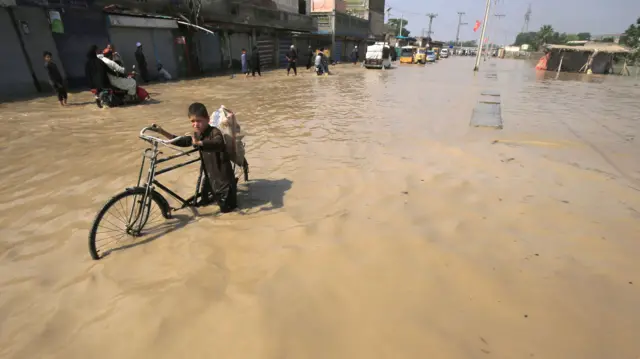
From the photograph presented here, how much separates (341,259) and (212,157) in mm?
1817

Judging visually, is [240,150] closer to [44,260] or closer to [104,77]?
[44,260]

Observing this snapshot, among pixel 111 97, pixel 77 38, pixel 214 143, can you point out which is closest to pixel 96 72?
pixel 111 97

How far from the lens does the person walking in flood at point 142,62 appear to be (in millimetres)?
15235

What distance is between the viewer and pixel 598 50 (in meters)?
A: 29.4

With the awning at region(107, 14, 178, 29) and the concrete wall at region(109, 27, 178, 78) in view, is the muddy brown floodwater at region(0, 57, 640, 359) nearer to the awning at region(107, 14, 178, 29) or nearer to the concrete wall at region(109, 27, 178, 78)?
the awning at region(107, 14, 178, 29)

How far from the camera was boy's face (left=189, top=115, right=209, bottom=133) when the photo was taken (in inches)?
133

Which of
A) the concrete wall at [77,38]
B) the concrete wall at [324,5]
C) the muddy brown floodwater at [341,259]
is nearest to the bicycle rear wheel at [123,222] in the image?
the muddy brown floodwater at [341,259]

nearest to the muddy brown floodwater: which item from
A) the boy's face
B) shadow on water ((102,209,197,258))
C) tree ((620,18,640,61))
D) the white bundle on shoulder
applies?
shadow on water ((102,209,197,258))

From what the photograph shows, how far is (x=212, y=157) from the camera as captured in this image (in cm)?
365

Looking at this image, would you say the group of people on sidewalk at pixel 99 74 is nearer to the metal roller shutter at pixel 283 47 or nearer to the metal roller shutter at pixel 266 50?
the metal roller shutter at pixel 266 50

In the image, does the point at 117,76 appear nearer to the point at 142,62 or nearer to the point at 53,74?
the point at 53,74

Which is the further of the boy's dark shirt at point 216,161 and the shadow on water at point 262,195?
the shadow on water at point 262,195

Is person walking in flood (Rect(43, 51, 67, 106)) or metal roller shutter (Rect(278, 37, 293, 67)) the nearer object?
person walking in flood (Rect(43, 51, 67, 106))

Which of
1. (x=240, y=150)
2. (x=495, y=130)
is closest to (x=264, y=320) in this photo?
(x=240, y=150)
